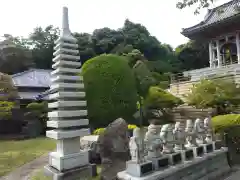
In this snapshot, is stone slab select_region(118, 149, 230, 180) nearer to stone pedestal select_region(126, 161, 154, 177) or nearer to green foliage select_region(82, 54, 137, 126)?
stone pedestal select_region(126, 161, 154, 177)

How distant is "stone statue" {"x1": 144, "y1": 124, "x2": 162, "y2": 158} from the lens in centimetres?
544

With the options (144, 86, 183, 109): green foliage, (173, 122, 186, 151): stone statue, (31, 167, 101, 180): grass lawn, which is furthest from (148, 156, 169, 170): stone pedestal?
(144, 86, 183, 109): green foliage

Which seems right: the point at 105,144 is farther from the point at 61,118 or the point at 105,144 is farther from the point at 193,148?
the point at 193,148

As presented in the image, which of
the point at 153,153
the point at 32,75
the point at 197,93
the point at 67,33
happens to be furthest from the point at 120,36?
the point at 153,153

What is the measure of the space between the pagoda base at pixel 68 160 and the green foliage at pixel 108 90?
559 centimetres

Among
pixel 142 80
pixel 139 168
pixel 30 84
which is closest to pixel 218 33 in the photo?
pixel 142 80

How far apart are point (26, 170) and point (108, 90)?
21.1 ft

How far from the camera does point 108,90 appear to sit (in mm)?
13312

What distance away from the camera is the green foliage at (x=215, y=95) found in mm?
13305

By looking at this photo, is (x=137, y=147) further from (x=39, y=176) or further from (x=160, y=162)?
(x=39, y=176)

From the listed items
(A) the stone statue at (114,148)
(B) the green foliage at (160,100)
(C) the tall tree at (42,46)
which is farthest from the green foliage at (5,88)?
(C) the tall tree at (42,46)

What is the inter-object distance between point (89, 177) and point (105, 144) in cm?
132

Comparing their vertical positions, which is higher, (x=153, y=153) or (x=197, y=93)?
(x=197, y=93)

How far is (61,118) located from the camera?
7430 millimetres
